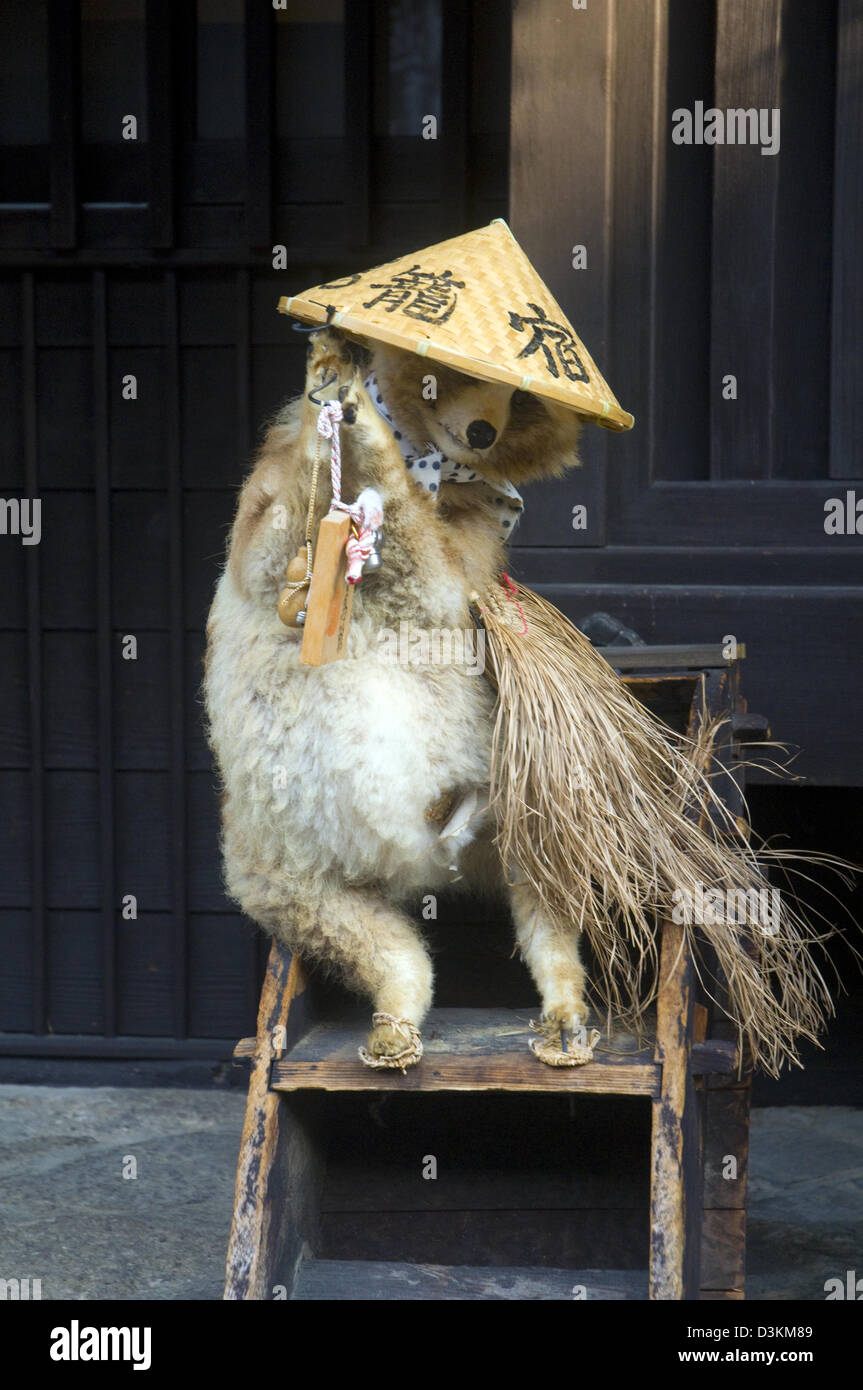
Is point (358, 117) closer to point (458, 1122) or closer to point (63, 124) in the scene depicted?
point (63, 124)

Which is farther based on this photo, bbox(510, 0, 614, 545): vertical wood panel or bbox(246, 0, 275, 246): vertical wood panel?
bbox(246, 0, 275, 246): vertical wood panel

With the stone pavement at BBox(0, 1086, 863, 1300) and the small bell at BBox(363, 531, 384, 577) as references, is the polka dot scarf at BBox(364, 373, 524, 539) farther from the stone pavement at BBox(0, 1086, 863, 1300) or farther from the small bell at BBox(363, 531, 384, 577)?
the stone pavement at BBox(0, 1086, 863, 1300)

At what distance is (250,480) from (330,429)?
261mm

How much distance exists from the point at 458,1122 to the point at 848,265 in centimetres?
190

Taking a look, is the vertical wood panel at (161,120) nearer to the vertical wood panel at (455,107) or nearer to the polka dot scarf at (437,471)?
the vertical wood panel at (455,107)

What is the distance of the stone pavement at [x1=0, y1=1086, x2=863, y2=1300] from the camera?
9.24 feet

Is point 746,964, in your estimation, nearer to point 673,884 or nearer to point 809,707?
point 673,884

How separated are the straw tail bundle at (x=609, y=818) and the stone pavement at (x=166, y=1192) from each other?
3.42 feet

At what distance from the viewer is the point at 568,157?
2766mm

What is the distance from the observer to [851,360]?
2766 millimetres

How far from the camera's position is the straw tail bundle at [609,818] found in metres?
1.97

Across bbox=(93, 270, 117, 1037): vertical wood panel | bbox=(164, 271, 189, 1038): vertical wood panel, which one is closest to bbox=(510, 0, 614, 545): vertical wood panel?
bbox=(164, 271, 189, 1038): vertical wood panel

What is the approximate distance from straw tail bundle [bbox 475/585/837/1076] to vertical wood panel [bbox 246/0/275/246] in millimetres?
1891

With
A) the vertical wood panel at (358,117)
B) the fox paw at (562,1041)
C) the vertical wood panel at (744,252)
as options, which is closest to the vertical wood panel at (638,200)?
the vertical wood panel at (744,252)
